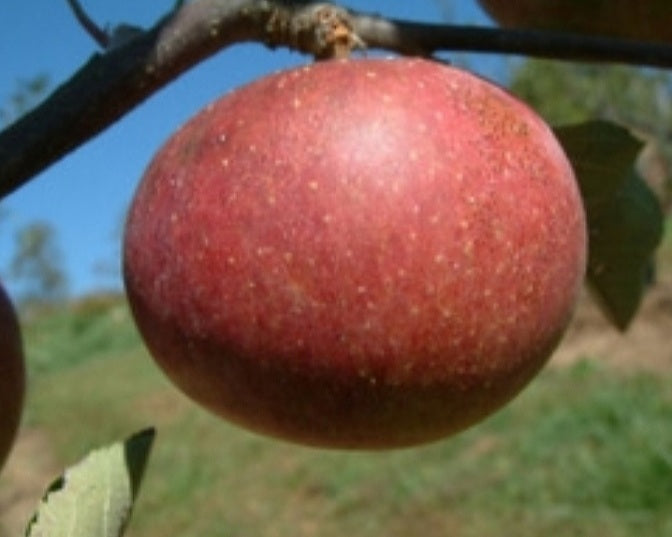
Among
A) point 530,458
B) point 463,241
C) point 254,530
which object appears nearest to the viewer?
point 463,241

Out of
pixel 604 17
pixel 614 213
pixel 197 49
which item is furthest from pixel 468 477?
pixel 197 49

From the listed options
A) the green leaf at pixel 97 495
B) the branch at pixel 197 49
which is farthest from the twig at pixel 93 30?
the green leaf at pixel 97 495

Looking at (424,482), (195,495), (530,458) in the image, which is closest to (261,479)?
(195,495)

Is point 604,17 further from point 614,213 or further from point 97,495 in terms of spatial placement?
point 97,495

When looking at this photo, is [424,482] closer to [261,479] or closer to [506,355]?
[261,479]

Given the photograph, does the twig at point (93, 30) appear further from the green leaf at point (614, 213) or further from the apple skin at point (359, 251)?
the green leaf at point (614, 213)

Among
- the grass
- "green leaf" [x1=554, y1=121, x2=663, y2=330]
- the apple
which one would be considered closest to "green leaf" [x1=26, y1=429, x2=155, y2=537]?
the apple

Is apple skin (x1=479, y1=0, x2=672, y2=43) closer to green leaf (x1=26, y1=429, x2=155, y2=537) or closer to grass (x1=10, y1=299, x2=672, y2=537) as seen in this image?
green leaf (x1=26, y1=429, x2=155, y2=537)
